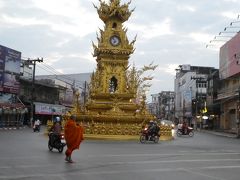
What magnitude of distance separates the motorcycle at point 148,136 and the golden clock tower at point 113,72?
4424mm

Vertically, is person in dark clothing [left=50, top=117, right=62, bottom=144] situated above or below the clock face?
below

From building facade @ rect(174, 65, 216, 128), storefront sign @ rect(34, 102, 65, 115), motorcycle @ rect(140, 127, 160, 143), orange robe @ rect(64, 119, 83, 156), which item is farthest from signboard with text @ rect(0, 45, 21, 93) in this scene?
orange robe @ rect(64, 119, 83, 156)

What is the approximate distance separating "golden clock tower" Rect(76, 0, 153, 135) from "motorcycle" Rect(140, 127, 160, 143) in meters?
4.42

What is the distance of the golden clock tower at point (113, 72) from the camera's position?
37.2m

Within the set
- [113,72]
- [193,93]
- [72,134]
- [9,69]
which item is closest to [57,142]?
[72,134]

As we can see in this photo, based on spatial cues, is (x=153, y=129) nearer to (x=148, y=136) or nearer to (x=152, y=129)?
(x=152, y=129)

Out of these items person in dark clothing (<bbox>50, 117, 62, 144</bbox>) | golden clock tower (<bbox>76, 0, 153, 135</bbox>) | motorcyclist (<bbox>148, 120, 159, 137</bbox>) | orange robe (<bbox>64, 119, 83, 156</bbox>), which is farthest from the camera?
golden clock tower (<bbox>76, 0, 153, 135</bbox>)

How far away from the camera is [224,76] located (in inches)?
2943

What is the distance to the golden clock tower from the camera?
122 feet

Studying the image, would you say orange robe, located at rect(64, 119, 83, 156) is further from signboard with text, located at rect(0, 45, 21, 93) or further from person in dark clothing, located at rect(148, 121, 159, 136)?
signboard with text, located at rect(0, 45, 21, 93)

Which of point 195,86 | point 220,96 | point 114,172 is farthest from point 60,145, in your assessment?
point 195,86

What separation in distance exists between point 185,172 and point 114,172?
210cm

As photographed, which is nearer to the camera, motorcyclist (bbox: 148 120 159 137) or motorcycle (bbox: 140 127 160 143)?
motorcyclist (bbox: 148 120 159 137)

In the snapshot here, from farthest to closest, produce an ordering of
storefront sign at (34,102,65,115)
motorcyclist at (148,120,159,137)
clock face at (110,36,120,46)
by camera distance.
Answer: storefront sign at (34,102,65,115) → clock face at (110,36,120,46) → motorcyclist at (148,120,159,137)
